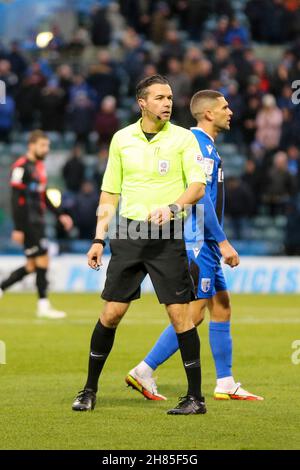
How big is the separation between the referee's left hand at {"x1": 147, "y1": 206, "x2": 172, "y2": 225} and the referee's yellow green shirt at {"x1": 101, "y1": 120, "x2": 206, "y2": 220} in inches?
13.3

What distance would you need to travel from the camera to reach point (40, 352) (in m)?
13.3

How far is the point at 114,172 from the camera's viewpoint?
9.07 metres

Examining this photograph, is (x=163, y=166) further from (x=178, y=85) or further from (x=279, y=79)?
(x=279, y=79)

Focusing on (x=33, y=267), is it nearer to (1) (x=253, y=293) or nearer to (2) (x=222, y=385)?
(1) (x=253, y=293)

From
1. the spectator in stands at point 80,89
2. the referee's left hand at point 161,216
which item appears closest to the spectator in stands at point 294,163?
the spectator in stands at point 80,89

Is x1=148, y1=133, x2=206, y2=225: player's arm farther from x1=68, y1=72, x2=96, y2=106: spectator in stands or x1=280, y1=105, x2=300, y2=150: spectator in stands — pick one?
x1=68, y1=72, x2=96, y2=106: spectator in stands

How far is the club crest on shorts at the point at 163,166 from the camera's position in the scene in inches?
351

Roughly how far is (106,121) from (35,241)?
362 inches

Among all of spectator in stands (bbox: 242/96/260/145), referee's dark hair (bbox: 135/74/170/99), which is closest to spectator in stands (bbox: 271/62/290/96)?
spectator in stands (bbox: 242/96/260/145)

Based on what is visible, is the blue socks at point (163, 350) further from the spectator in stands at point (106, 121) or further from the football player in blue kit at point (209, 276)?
the spectator in stands at point (106, 121)

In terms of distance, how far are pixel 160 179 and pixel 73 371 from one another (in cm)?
324

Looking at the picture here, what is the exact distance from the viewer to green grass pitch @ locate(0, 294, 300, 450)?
25.7ft

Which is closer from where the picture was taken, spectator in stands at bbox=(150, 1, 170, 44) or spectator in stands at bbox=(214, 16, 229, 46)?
spectator in stands at bbox=(214, 16, 229, 46)

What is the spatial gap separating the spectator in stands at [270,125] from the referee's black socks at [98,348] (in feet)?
55.3
